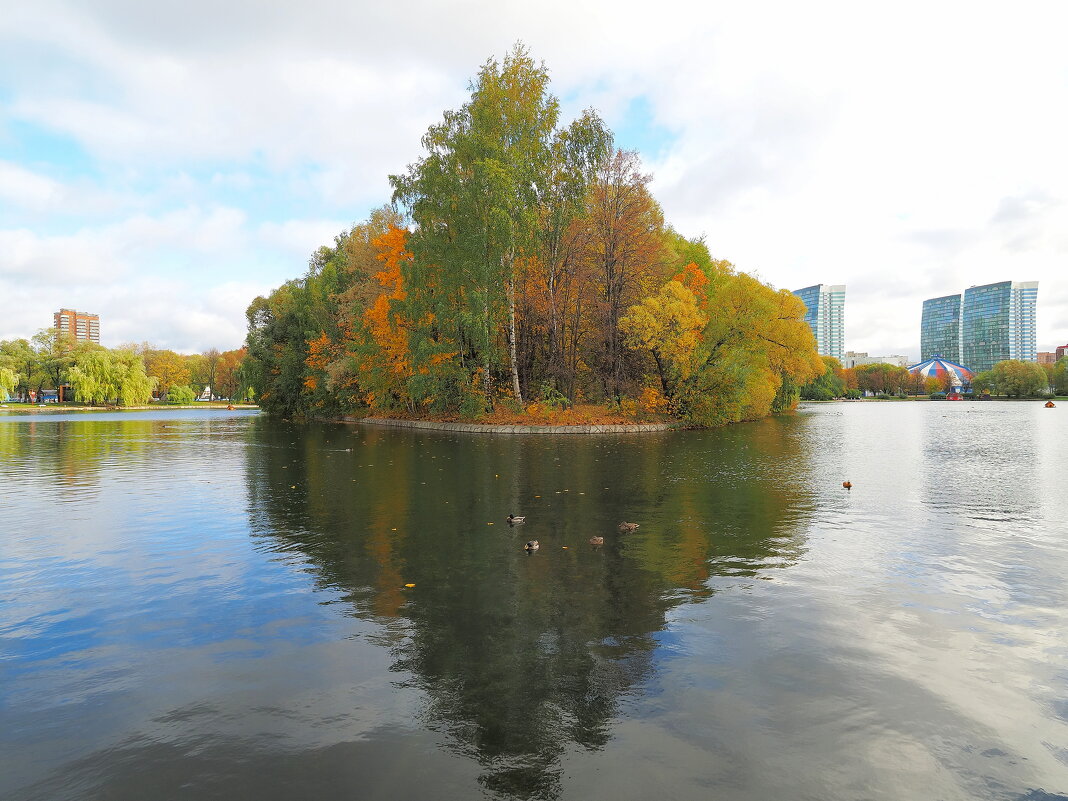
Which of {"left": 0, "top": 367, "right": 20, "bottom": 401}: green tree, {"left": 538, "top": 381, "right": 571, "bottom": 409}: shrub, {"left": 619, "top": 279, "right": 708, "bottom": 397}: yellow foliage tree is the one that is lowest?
{"left": 538, "top": 381, "right": 571, "bottom": 409}: shrub

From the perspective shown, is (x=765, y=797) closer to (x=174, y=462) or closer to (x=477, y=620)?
(x=477, y=620)

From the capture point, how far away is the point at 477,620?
6098 millimetres

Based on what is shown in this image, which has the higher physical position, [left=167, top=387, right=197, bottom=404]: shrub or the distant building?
the distant building

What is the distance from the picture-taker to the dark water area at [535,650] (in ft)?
12.1

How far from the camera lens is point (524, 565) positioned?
811 cm

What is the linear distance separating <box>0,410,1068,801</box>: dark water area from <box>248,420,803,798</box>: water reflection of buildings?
4 cm

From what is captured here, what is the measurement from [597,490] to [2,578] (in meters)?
Result: 10.9

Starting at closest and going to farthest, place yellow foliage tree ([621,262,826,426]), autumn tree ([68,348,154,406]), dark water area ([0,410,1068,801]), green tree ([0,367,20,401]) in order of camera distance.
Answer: dark water area ([0,410,1068,801]) < yellow foliage tree ([621,262,826,426]) < autumn tree ([68,348,154,406]) < green tree ([0,367,20,401])

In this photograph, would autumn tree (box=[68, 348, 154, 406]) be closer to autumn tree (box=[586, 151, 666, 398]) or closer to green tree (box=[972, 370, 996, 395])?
autumn tree (box=[586, 151, 666, 398])

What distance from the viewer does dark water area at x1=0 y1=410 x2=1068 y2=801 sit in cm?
368

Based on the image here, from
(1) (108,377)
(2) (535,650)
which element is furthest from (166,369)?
(2) (535,650)

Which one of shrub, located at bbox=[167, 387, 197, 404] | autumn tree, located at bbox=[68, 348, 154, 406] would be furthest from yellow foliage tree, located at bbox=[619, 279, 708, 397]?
shrub, located at bbox=[167, 387, 197, 404]

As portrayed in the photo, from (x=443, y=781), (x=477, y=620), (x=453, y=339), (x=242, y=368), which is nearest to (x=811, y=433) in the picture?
(x=453, y=339)

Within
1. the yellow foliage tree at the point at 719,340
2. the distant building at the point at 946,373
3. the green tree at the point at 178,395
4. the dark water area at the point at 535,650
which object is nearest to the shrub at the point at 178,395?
the green tree at the point at 178,395
